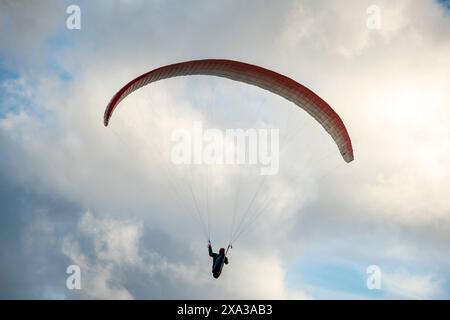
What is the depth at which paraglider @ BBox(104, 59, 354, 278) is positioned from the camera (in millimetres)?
24456

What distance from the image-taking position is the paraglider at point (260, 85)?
24.5 meters

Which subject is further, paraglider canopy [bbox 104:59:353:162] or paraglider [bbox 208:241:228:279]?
paraglider [bbox 208:241:228:279]

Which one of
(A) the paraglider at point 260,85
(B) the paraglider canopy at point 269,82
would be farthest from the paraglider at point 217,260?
(B) the paraglider canopy at point 269,82

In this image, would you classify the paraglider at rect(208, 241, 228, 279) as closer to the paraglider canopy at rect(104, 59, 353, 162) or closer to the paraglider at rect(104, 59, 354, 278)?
the paraglider at rect(104, 59, 354, 278)

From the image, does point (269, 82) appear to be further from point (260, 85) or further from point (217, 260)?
point (217, 260)

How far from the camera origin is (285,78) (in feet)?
83.3

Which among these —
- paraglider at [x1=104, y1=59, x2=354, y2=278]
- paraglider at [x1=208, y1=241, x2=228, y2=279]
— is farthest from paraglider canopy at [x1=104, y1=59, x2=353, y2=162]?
paraglider at [x1=208, y1=241, x2=228, y2=279]

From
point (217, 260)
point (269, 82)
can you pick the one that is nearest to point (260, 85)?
point (269, 82)

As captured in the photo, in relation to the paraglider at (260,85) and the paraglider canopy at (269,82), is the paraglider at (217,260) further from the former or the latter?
the paraglider canopy at (269,82)
